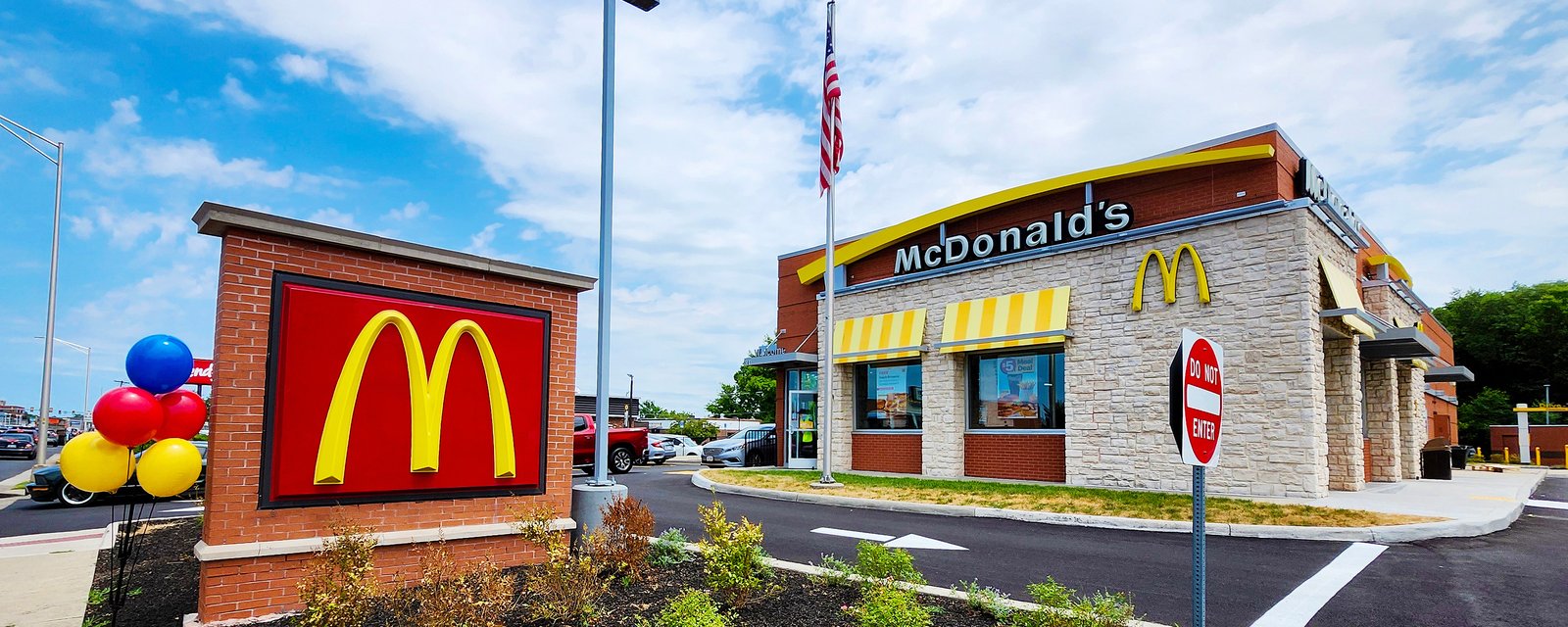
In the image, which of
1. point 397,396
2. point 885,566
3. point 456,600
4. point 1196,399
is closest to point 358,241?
point 397,396

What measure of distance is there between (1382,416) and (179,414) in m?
22.3

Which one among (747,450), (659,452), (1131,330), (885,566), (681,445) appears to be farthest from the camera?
(681,445)

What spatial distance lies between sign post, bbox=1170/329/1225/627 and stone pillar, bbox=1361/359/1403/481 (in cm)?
1850

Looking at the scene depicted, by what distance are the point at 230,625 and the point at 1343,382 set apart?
18.6 meters

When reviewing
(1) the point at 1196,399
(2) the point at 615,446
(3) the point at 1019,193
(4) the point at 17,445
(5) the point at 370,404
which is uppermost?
(3) the point at 1019,193

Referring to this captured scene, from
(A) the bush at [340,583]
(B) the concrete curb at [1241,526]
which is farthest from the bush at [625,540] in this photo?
(B) the concrete curb at [1241,526]

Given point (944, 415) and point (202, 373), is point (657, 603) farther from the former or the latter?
point (944, 415)

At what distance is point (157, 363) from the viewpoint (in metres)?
6.36

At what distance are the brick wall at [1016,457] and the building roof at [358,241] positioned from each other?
1252cm

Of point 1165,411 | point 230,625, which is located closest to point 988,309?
point 1165,411

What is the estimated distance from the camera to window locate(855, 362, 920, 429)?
67.6ft

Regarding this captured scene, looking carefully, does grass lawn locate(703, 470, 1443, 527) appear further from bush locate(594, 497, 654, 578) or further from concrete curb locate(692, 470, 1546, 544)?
bush locate(594, 497, 654, 578)

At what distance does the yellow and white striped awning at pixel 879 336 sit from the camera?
19.9 metres

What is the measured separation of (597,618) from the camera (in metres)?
5.59
